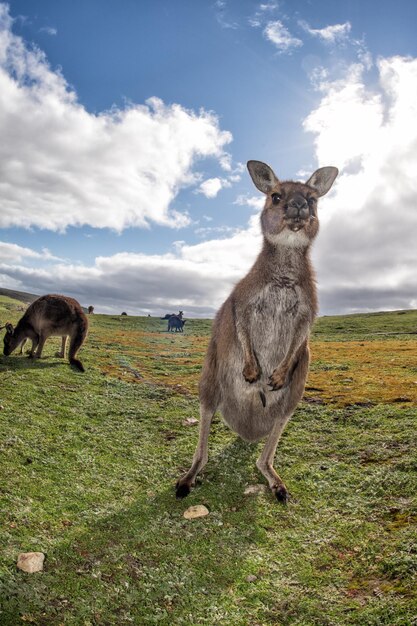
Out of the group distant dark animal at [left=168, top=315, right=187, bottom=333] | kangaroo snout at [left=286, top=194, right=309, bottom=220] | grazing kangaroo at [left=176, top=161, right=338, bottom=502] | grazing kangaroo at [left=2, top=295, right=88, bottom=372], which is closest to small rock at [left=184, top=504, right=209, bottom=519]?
grazing kangaroo at [left=176, top=161, right=338, bottom=502]

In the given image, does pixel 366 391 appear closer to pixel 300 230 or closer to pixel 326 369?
pixel 326 369

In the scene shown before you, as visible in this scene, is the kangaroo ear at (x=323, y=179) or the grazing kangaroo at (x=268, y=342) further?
the kangaroo ear at (x=323, y=179)

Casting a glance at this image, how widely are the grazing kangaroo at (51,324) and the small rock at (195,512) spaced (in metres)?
9.12

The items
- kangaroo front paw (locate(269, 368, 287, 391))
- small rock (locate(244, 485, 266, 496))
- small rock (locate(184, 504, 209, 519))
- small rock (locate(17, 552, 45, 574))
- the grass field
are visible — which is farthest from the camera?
kangaroo front paw (locate(269, 368, 287, 391))

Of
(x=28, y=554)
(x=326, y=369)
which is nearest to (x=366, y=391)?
(x=326, y=369)

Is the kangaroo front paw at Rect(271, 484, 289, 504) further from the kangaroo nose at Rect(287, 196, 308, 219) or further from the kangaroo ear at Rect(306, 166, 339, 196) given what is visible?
the kangaroo ear at Rect(306, 166, 339, 196)

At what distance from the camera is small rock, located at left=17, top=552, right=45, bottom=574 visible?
13.0ft

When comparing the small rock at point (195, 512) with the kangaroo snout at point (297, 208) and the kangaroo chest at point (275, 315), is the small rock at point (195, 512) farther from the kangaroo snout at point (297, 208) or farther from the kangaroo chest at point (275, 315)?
the kangaroo snout at point (297, 208)

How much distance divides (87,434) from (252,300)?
3.96m

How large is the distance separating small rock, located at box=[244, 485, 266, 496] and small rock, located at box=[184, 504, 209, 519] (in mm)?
819

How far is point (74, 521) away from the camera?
16.2 feet

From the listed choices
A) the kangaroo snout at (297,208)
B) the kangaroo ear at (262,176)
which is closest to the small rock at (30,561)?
the kangaroo snout at (297,208)

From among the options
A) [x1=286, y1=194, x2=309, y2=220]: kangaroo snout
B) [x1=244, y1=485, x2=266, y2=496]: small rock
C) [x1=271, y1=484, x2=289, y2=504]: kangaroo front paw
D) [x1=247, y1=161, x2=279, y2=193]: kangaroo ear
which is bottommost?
[x1=244, y1=485, x2=266, y2=496]: small rock

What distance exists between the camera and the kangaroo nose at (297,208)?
6535mm
